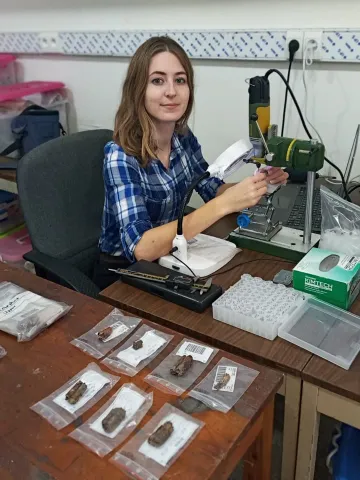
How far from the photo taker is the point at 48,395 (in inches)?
32.8

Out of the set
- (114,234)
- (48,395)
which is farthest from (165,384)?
(114,234)

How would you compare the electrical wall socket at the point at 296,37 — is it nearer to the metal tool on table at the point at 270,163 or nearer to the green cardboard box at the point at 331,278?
the metal tool on table at the point at 270,163

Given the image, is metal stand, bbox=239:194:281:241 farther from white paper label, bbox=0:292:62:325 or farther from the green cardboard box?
white paper label, bbox=0:292:62:325

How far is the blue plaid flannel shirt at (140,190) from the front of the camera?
4.27 feet

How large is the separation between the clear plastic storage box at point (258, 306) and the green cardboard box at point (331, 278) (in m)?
0.03

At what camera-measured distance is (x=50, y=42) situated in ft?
7.91

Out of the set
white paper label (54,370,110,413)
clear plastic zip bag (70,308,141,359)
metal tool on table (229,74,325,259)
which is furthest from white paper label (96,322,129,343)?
metal tool on table (229,74,325,259)

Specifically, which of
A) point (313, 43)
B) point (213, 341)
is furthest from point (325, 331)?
point (313, 43)

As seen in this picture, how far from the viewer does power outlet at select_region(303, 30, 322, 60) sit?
1.68 m

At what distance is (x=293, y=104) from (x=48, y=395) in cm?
145

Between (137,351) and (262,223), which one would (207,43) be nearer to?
(262,223)

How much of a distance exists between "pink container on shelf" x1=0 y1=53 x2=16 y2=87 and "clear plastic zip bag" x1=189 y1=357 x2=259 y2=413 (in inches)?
91.3

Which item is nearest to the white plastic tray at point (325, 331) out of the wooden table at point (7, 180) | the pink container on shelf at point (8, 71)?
the wooden table at point (7, 180)

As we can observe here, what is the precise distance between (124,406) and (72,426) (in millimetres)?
90
